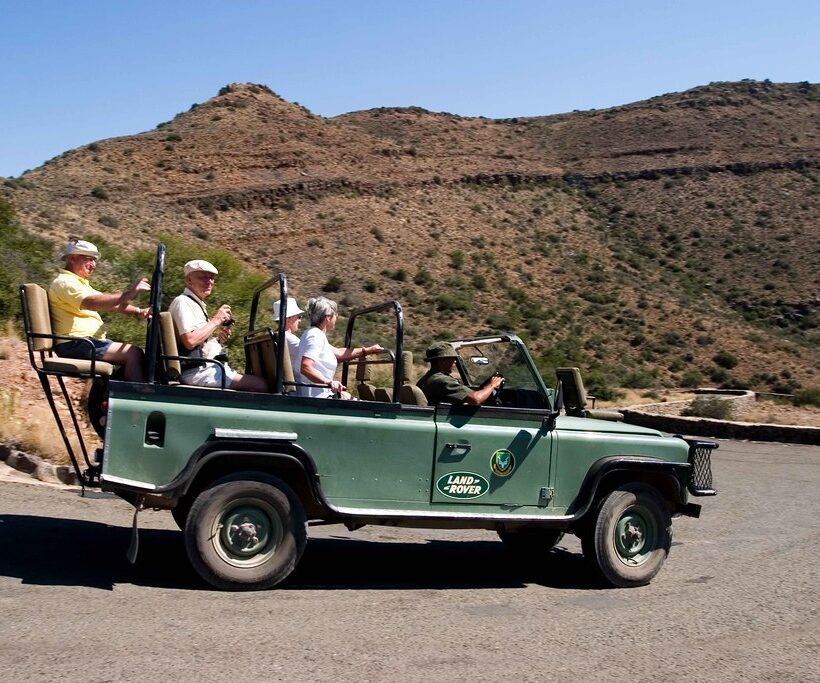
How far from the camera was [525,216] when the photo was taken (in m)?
66.9

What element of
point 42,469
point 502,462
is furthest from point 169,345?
point 42,469

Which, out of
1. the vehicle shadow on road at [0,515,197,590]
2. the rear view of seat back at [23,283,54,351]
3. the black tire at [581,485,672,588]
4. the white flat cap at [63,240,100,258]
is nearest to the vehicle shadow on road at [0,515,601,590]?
the vehicle shadow on road at [0,515,197,590]

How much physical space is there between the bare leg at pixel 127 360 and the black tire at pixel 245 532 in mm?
1017

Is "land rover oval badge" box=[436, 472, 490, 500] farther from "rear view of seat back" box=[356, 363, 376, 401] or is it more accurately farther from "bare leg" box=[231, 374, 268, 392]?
"bare leg" box=[231, 374, 268, 392]

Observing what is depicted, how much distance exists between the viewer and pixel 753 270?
199 ft

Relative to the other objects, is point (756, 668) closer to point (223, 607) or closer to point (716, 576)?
point (716, 576)

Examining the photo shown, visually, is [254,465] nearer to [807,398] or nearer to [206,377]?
[206,377]

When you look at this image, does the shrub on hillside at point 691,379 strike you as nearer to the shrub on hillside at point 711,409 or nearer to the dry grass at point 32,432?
the shrub on hillside at point 711,409

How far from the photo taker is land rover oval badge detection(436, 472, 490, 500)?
24.1ft

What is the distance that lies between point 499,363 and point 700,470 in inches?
79.4

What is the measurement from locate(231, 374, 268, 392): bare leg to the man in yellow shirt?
2.31ft

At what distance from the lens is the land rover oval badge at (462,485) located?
734 cm

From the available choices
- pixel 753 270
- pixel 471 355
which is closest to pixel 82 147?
pixel 753 270

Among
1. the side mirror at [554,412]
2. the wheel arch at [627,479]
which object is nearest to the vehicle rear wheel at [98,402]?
the side mirror at [554,412]
